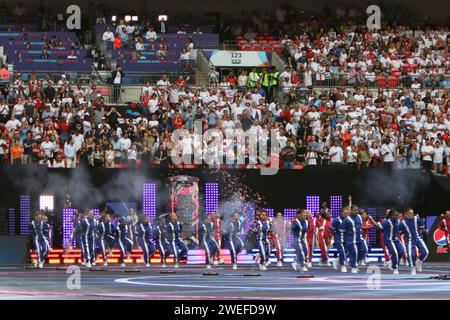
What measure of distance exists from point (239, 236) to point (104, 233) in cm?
393

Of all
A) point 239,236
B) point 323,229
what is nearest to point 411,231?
point 323,229

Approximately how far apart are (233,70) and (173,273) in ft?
47.1

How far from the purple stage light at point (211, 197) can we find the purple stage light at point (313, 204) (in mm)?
2681

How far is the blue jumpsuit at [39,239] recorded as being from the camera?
110 ft

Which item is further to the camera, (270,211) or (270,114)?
(270,114)

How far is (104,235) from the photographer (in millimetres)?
34750

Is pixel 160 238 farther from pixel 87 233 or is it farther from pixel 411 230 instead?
pixel 411 230

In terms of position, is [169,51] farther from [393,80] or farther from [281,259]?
[281,259]

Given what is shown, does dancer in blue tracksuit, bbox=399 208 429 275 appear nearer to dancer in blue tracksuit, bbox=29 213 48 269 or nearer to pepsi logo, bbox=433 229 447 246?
pepsi logo, bbox=433 229 447 246

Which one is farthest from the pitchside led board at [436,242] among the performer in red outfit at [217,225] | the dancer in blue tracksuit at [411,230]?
the performer in red outfit at [217,225]

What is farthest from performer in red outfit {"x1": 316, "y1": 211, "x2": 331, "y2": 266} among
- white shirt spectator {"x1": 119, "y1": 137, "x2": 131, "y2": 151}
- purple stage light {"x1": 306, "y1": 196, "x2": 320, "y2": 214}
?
white shirt spectator {"x1": 119, "y1": 137, "x2": 131, "y2": 151}

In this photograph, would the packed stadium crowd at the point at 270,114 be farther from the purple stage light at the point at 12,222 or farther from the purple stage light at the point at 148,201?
the purple stage light at the point at 12,222
